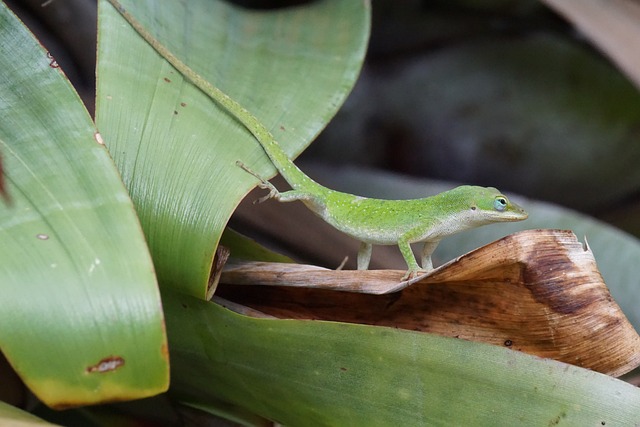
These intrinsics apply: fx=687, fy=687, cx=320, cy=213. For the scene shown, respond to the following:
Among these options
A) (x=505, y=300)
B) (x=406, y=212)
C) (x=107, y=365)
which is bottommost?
(x=107, y=365)

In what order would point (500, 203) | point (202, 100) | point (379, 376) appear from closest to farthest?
1. point (379, 376)
2. point (202, 100)
3. point (500, 203)

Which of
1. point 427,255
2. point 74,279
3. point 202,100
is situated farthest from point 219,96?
point 427,255

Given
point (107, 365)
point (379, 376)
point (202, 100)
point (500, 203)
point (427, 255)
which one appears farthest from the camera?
point (427, 255)

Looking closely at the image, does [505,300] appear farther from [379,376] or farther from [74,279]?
[74,279]

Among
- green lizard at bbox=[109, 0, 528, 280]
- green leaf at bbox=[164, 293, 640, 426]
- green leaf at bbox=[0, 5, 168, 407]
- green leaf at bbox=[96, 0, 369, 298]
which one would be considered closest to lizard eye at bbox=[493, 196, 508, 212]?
green lizard at bbox=[109, 0, 528, 280]

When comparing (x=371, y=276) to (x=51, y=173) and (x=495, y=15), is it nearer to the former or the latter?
(x=51, y=173)

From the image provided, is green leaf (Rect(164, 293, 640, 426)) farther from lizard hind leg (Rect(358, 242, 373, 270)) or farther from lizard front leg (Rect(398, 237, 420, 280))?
lizard hind leg (Rect(358, 242, 373, 270))

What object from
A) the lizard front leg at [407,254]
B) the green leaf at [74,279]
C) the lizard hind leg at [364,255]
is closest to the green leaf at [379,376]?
the green leaf at [74,279]

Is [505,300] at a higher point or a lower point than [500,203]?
lower

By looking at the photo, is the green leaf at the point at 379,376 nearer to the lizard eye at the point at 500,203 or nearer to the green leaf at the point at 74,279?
the green leaf at the point at 74,279
